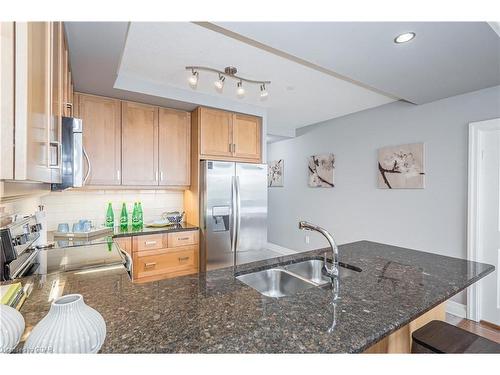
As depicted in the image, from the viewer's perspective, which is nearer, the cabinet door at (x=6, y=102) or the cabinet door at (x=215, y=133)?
the cabinet door at (x=6, y=102)

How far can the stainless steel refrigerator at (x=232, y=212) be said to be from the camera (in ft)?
9.05

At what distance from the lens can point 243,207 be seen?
296 centimetres

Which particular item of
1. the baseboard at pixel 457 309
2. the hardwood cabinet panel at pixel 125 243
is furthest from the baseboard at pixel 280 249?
the hardwood cabinet panel at pixel 125 243

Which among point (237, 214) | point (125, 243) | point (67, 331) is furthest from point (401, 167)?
point (67, 331)

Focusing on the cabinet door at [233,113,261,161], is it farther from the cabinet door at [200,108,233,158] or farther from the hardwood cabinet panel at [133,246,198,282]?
the hardwood cabinet panel at [133,246,198,282]

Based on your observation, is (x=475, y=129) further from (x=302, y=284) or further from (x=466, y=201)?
(x=302, y=284)

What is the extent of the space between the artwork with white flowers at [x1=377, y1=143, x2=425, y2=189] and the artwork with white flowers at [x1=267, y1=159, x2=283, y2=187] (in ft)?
6.95

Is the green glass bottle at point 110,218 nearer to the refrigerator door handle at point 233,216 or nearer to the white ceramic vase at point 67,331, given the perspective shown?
the refrigerator door handle at point 233,216

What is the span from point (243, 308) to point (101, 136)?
2.36m

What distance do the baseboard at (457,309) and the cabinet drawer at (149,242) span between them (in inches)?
122

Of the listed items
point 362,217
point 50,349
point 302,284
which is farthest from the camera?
point 362,217

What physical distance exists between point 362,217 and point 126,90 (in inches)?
129

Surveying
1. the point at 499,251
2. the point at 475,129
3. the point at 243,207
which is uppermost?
the point at 475,129
